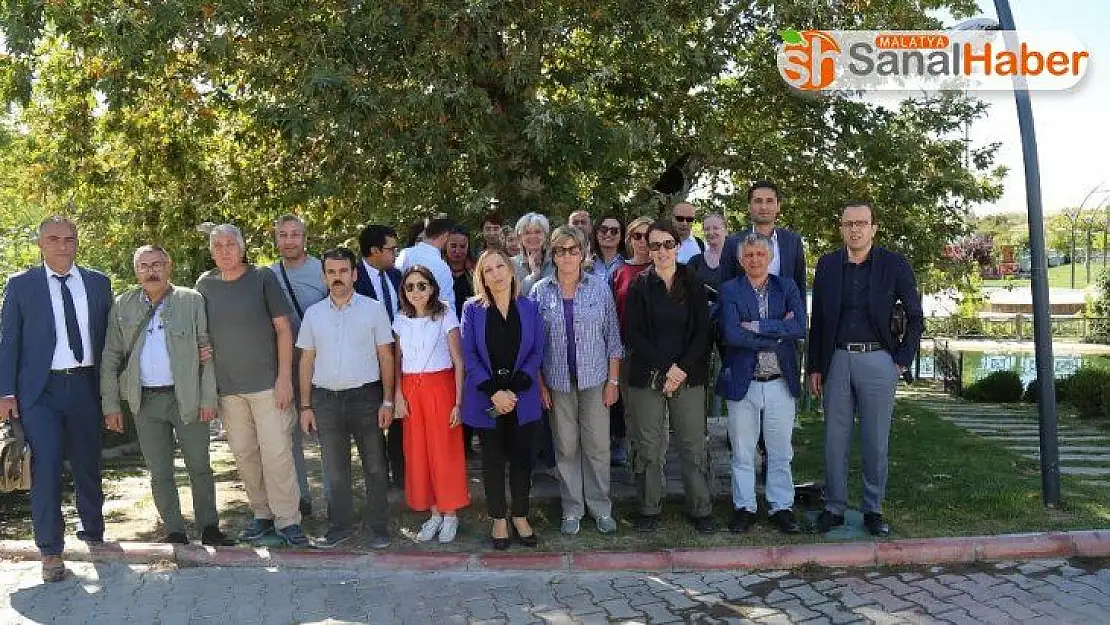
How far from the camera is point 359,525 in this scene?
20.5ft

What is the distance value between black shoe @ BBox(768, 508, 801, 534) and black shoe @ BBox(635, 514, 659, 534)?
79cm

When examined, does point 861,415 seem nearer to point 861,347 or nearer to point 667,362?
point 861,347

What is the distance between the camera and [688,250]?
714 centimetres

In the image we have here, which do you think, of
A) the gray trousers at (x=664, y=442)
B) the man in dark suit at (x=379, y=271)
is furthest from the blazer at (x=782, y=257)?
the man in dark suit at (x=379, y=271)

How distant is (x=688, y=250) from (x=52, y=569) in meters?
5.00

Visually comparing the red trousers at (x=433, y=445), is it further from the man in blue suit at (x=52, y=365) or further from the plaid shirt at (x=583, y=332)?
the man in blue suit at (x=52, y=365)

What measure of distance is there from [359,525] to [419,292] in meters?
1.82

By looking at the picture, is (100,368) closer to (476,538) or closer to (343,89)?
(476,538)

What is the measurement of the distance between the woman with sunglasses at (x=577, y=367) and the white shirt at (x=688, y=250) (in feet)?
4.42

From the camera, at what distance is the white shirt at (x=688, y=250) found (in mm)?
7023

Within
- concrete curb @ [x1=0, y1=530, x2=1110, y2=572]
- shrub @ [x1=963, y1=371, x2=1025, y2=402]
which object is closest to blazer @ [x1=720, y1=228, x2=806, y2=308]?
concrete curb @ [x1=0, y1=530, x2=1110, y2=572]

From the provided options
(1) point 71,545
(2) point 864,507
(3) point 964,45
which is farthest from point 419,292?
(3) point 964,45

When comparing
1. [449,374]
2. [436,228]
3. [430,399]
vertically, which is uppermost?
[436,228]

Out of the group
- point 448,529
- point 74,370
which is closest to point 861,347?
point 448,529
